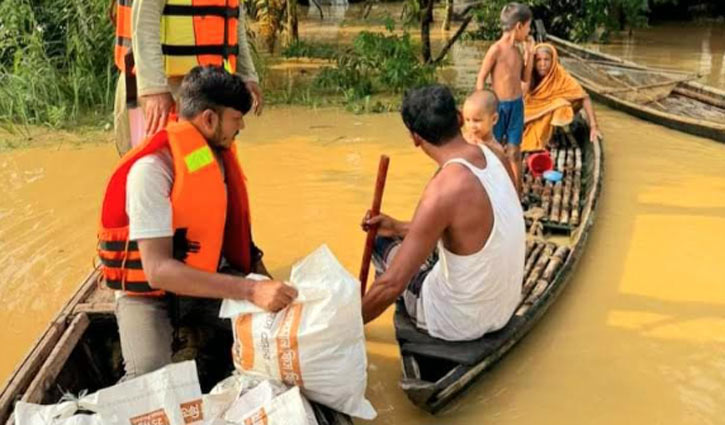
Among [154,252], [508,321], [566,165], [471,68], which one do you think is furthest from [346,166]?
[471,68]

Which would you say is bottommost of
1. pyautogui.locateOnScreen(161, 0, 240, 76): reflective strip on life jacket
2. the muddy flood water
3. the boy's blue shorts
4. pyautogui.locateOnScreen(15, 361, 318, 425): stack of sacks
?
the muddy flood water

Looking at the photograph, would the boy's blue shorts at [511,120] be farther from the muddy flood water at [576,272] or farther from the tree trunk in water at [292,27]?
the tree trunk in water at [292,27]

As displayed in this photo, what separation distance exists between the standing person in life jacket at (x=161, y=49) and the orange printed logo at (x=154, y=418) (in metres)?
1.28

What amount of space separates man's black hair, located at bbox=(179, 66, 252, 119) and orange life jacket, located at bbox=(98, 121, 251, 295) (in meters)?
0.07

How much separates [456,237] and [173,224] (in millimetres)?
1036

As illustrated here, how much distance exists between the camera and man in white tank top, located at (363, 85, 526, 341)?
2773mm

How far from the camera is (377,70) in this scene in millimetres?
8789

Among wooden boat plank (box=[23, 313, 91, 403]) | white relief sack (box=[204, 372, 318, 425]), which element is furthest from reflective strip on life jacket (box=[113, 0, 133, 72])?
white relief sack (box=[204, 372, 318, 425])

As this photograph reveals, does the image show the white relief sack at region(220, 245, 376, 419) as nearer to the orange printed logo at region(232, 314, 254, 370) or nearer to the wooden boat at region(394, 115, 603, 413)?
the orange printed logo at region(232, 314, 254, 370)

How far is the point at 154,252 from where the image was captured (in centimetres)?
245

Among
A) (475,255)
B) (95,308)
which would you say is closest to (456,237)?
(475,255)

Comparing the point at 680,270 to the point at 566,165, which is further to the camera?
the point at 566,165

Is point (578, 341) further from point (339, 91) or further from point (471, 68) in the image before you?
point (471, 68)

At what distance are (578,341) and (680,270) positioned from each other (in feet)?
3.41
